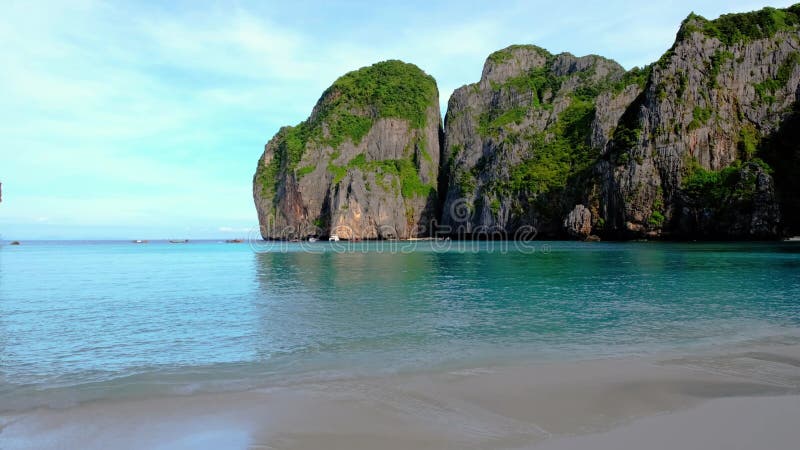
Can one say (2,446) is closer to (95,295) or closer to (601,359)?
(601,359)

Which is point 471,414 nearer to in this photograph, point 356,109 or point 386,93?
point 356,109

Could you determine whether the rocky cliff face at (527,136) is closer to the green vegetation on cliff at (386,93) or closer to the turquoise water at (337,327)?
the green vegetation on cliff at (386,93)

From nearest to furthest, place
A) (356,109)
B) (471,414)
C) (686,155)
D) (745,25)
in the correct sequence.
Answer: (471,414) < (686,155) < (745,25) < (356,109)

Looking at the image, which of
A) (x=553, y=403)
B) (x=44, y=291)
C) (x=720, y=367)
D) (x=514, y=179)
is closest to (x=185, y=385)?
(x=553, y=403)

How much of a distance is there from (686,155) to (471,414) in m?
84.7

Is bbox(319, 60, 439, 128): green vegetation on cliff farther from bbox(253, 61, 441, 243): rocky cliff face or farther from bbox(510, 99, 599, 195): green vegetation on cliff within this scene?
bbox(510, 99, 599, 195): green vegetation on cliff

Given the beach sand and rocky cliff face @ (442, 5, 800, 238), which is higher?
rocky cliff face @ (442, 5, 800, 238)

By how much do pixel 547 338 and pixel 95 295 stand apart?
19.5m

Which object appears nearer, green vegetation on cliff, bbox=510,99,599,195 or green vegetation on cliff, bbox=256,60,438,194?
green vegetation on cliff, bbox=510,99,599,195

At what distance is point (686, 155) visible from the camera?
75.3 meters

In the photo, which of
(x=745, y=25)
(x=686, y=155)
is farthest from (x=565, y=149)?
(x=745, y=25)

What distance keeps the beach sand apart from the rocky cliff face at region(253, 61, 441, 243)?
113 m

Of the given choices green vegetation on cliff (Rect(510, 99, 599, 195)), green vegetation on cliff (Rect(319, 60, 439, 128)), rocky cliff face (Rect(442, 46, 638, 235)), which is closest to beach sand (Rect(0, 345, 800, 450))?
rocky cliff face (Rect(442, 46, 638, 235))

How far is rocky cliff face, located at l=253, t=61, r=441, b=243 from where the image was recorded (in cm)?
12475
